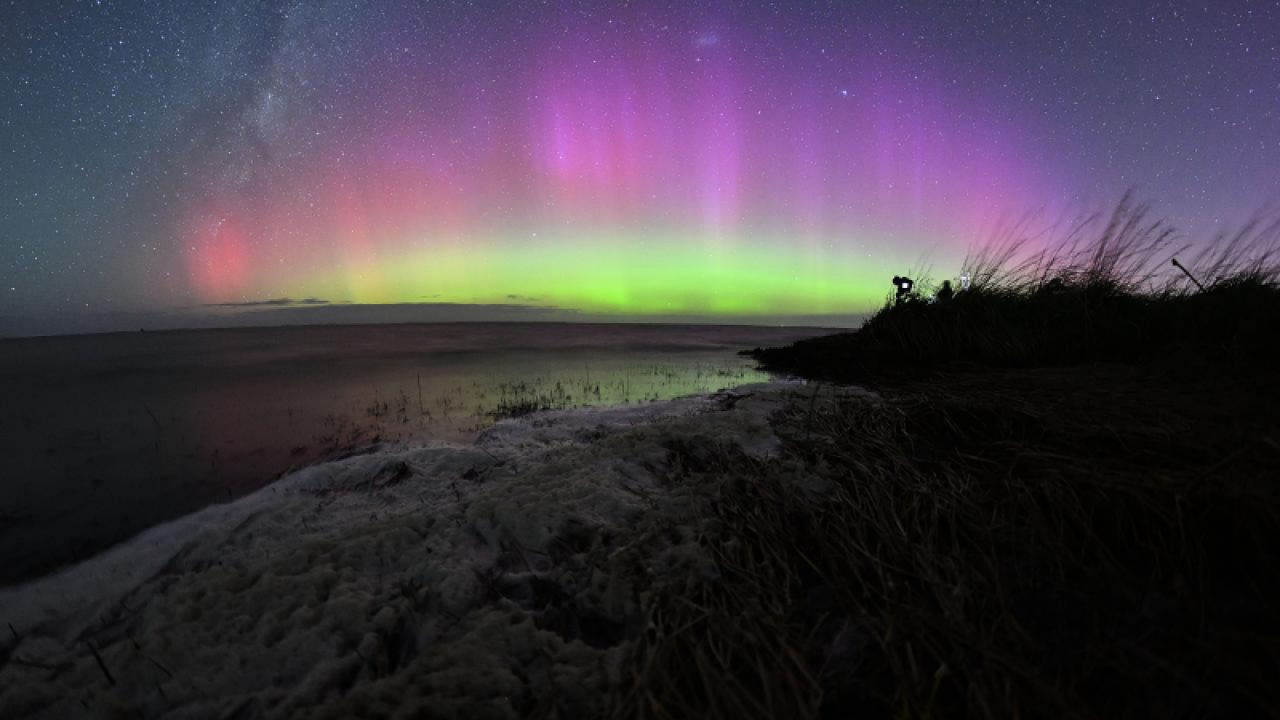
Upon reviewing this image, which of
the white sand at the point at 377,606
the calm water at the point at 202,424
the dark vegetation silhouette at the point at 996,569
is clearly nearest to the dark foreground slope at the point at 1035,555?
the dark vegetation silhouette at the point at 996,569

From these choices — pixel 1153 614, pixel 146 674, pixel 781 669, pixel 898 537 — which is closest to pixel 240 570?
pixel 146 674

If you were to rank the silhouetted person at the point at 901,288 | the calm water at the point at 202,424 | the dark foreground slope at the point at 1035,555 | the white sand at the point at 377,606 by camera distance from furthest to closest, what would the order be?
the silhouetted person at the point at 901,288 → the calm water at the point at 202,424 → the white sand at the point at 377,606 → the dark foreground slope at the point at 1035,555

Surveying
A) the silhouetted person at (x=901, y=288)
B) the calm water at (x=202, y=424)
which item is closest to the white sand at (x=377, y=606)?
the calm water at (x=202, y=424)

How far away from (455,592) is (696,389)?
34.7ft

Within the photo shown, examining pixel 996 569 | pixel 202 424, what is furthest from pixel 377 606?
pixel 202 424

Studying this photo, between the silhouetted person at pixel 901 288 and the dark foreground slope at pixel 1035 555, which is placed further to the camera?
the silhouetted person at pixel 901 288

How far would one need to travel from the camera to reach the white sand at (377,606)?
1.77m

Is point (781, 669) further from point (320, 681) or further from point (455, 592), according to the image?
point (320, 681)

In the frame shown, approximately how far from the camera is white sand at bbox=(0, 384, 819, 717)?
1.77 meters

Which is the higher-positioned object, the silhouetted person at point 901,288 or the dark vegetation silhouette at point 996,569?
the silhouetted person at point 901,288

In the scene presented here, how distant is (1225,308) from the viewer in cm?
630

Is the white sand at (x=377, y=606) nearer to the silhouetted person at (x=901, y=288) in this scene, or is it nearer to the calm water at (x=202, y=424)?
→ the calm water at (x=202, y=424)

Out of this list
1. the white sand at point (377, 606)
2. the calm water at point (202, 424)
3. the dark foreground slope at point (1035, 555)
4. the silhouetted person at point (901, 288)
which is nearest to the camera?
the dark foreground slope at point (1035, 555)

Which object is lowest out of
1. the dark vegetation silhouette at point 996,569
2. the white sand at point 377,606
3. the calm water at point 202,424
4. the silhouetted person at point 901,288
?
the calm water at point 202,424
